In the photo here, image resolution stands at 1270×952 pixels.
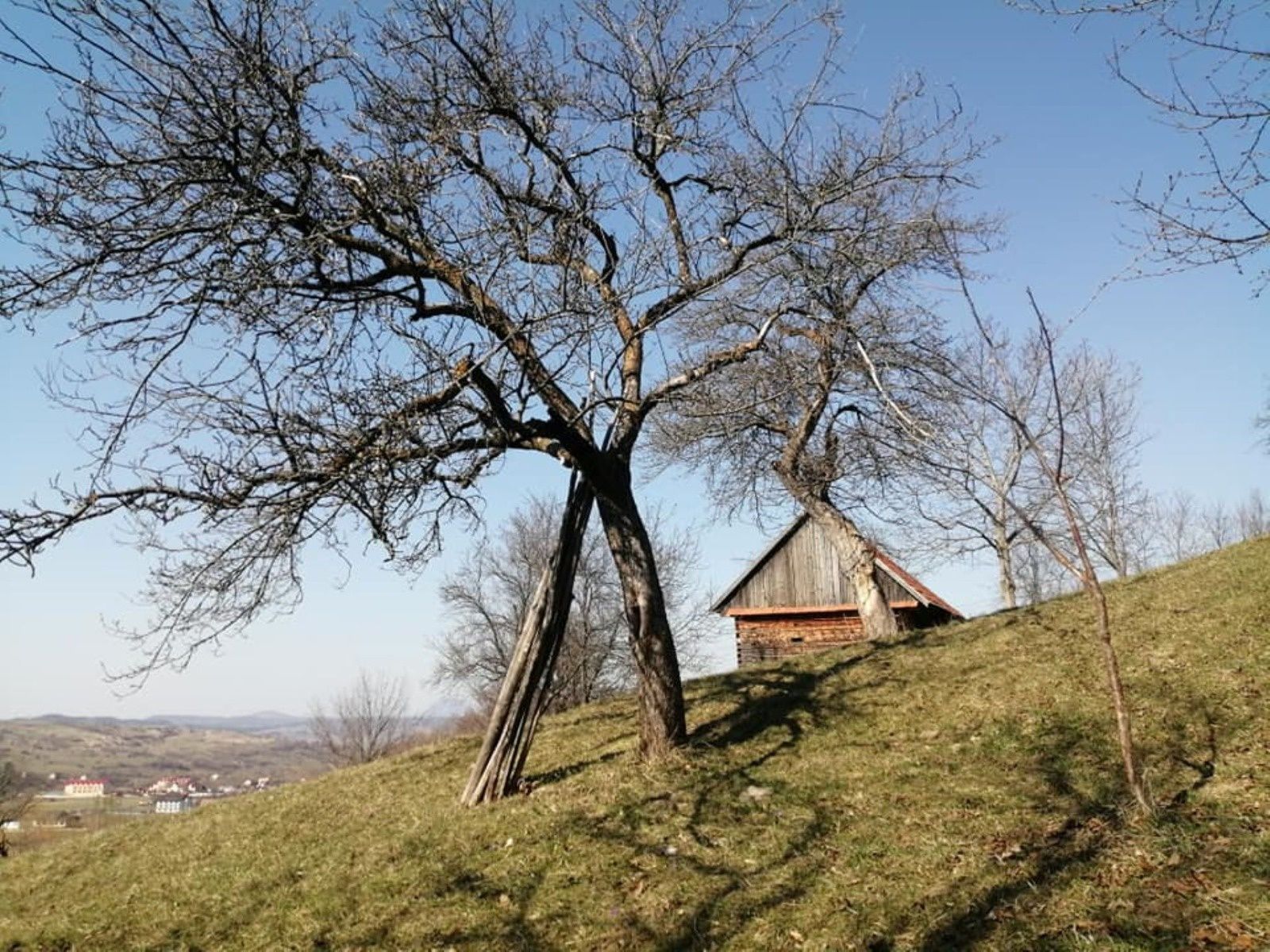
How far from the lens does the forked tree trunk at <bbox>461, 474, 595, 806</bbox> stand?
8484mm

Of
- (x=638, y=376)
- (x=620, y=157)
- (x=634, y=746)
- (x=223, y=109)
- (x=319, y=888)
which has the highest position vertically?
(x=620, y=157)

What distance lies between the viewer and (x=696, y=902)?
574 cm

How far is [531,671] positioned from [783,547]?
17317mm

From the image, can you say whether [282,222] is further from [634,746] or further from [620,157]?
[634,746]

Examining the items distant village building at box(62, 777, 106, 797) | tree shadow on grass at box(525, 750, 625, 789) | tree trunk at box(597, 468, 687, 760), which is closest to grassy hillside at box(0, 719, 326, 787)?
distant village building at box(62, 777, 106, 797)

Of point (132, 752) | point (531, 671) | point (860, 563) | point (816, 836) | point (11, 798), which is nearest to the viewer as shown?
point (816, 836)

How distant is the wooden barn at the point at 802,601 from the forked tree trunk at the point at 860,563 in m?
7.63

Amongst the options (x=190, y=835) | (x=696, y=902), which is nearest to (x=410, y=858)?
(x=696, y=902)

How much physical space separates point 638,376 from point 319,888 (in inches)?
223

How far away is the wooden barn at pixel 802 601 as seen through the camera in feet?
77.8

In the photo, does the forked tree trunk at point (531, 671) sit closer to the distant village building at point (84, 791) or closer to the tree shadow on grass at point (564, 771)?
the tree shadow on grass at point (564, 771)

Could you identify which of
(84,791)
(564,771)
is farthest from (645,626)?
(84,791)

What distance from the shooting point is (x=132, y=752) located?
115m

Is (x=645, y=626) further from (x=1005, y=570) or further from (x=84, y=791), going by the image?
(x=84, y=791)
